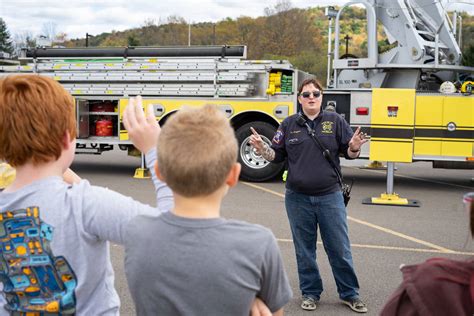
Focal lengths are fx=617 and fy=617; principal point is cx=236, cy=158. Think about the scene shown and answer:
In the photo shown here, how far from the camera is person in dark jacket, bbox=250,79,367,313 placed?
4.51 m

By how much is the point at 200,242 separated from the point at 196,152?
0.82 ft

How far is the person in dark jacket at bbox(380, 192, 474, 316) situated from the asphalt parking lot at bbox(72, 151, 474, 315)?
2.45 meters

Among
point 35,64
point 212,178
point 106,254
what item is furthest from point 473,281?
point 35,64

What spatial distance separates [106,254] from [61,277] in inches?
6.5

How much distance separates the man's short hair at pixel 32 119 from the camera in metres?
1.87

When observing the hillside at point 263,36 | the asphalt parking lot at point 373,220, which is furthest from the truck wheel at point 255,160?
the hillside at point 263,36

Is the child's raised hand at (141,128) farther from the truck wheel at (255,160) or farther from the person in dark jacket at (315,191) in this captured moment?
the truck wheel at (255,160)

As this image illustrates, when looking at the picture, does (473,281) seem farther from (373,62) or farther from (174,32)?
(174,32)

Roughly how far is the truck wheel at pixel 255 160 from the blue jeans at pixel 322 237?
6.44 m

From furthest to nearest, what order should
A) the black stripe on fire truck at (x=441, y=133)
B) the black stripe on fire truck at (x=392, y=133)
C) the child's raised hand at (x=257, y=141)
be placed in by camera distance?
the black stripe on fire truck at (x=441, y=133)
the black stripe on fire truck at (x=392, y=133)
the child's raised hand at (x=257, y=141)

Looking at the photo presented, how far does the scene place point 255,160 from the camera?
11328 millimetres

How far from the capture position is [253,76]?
11.3 metres

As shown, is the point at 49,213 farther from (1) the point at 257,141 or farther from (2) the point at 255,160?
(2) the point at 255,160

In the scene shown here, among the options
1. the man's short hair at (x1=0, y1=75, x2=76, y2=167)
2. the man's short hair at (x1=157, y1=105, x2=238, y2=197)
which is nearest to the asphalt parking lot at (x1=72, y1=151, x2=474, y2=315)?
the man's short hair at (x1=157, y1=105, x2=238, y2=197)
